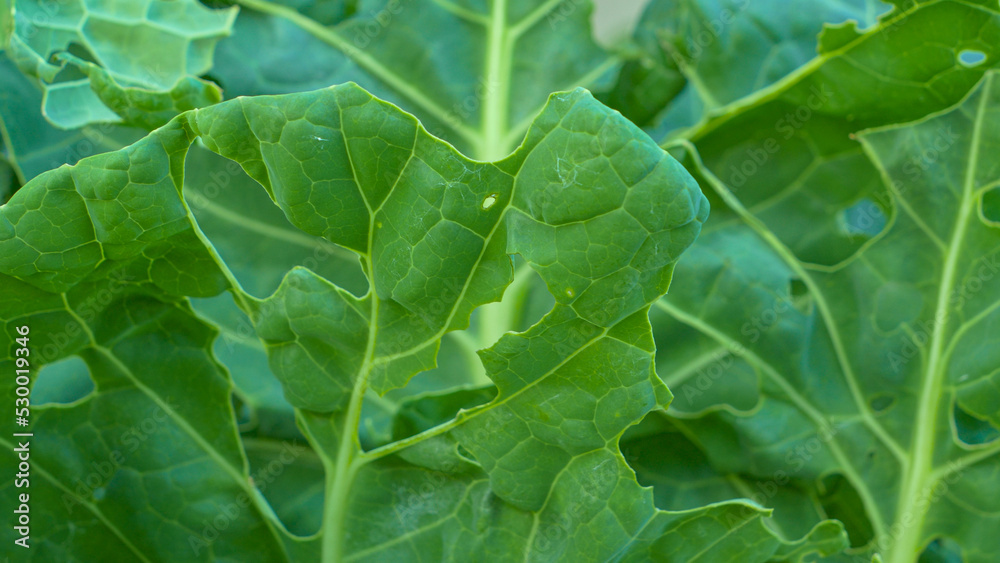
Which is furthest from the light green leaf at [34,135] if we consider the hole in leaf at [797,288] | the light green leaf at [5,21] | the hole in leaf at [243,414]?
the hole in leaf at [797,288]

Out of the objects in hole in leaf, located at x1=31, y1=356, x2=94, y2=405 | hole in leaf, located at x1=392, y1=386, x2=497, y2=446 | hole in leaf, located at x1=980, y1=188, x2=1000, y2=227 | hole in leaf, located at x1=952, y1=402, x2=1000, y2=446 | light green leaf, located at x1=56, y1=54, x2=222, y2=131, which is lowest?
hole in leaf, located at x1=952, y1=402, x2=1000, y2=446

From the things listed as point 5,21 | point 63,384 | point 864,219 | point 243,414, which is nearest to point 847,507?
point 864,219

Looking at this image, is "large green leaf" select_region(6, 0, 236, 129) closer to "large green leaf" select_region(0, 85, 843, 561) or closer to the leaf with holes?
"large green leaf" select_region(0, 85, 843, 561)

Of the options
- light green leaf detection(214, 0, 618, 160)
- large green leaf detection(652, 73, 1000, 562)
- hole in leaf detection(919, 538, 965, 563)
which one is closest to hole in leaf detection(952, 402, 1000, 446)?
large green leaf detection(652, 73, 1000, 562)

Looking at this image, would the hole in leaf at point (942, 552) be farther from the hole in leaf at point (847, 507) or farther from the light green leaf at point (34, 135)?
the light green leaf at point (34, 135)

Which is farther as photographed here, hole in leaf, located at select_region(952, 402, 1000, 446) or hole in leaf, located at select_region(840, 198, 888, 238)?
A: hole in leaf, located at select_region(840, 198, 888, 238)

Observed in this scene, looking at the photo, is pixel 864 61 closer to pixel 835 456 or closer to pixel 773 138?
pixel 773 138
